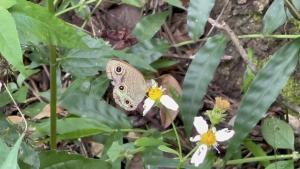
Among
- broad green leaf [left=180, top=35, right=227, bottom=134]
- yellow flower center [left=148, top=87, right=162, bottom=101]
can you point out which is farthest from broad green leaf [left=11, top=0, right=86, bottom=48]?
broad green leaf [left=180, top=35, right=227, bottom=134]

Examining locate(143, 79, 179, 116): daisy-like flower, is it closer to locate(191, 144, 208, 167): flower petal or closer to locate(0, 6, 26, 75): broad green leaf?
locate(191, 144, 208, 167): flower petal

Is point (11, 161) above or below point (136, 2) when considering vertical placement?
below

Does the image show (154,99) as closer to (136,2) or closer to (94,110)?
(94,110)

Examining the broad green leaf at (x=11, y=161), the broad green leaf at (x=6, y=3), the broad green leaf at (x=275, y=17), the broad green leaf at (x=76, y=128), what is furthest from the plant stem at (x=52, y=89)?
the broad green leaf at (x=275, y=17)

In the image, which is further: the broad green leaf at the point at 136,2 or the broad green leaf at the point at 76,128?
the broad green leaf at the point at 136,2

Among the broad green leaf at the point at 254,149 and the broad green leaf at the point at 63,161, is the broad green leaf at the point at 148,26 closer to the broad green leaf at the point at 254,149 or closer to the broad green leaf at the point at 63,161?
the broad green leaf at the point at 254,149

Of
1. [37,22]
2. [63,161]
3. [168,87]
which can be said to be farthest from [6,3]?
[168,87]

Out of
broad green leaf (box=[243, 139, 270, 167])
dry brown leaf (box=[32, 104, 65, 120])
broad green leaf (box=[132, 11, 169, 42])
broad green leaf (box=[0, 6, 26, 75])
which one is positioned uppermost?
broad green leaf (box=[0, 6, 26, 75])
